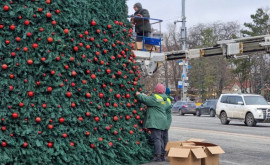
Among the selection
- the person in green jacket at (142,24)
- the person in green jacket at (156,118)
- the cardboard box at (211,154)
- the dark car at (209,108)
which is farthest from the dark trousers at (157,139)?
the dark car at (209,108)

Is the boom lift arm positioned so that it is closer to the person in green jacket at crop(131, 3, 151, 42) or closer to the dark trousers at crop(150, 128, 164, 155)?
the person in green jacket at crop(131, 3, 151, 42)

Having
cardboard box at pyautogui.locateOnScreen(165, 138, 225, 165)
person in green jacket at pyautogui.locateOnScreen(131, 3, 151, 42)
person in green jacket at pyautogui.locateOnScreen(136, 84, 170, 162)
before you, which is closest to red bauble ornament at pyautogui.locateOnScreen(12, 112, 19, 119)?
cardboard box at pyautogui.locateOnScreen(165, 138, 225, 165)

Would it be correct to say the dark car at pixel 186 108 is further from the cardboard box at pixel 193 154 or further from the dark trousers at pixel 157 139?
the cardboard box at pixel 193 154

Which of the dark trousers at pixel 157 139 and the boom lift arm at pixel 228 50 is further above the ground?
the boom lift arm at pixel 228 50

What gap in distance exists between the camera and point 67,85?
7086 millimetres

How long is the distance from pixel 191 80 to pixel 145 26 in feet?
190

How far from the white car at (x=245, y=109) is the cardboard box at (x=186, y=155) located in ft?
52.3

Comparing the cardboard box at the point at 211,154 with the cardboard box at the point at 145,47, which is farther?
the cardboard box at the point at 145,47

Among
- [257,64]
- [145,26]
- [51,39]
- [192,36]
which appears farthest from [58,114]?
[192,36]

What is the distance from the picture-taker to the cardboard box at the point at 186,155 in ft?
20.8

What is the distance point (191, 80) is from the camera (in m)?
69.4

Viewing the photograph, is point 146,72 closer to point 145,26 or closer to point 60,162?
point 145,26

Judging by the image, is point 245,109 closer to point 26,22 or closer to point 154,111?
point 154,111

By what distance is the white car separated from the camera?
21562 mm
